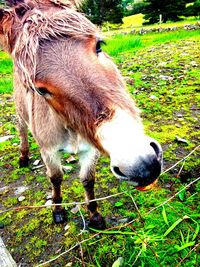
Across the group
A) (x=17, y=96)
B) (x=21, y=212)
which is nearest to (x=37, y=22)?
(x=17, y=96)

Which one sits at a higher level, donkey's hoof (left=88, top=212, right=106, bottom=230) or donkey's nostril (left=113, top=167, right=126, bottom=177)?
donkey's nostril (left=113, top=167, right=126, bottom=177)

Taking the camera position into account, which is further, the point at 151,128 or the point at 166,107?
the point at 166,107

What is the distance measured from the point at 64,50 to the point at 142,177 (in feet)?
3.11

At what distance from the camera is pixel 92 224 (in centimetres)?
274

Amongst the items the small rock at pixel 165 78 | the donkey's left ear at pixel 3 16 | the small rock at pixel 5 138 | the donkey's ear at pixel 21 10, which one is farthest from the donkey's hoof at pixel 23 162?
the small rock at pixel 165 78

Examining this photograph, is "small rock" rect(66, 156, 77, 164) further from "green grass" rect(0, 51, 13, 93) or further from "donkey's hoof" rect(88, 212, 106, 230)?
"green grass" rect(0, 51, 13, 93)

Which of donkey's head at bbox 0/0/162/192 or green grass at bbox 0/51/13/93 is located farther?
green grass at bbox 0/51/13/93

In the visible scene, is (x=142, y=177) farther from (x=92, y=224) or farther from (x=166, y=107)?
(x=166, y=107)

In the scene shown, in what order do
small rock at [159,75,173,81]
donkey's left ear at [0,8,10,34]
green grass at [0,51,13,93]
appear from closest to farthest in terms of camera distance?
1. donkey's left ear at [0,8,10,34]
2. small rock at [159,75,173,81]
3. green grass at [0,51,13,93]

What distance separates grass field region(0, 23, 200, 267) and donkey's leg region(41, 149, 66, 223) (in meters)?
0.11

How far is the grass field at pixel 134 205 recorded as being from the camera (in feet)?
7.30

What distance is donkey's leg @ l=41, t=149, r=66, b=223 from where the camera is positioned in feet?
8.95

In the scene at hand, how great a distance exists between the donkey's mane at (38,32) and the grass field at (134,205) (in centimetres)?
108

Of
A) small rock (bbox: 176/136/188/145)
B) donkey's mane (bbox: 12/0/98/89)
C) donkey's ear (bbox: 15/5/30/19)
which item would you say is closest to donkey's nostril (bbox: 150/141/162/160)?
Result: donkey's mane (bbox: 12/0/98/89)
